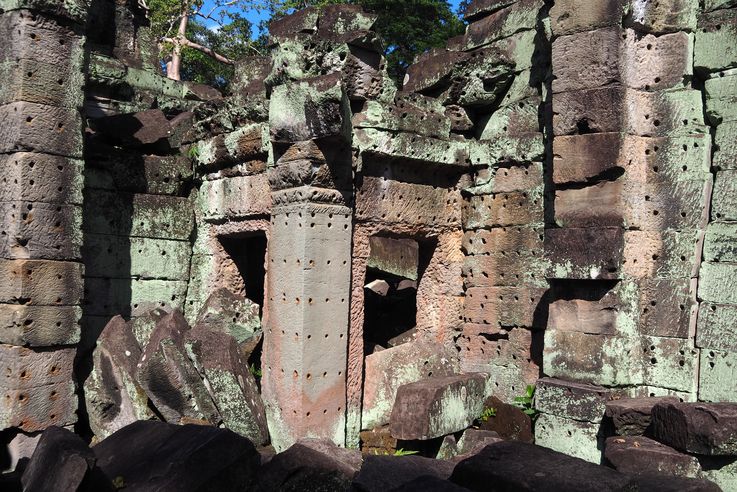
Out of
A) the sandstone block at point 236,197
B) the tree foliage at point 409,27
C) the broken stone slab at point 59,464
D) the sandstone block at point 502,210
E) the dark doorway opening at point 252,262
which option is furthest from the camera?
the tree foliage at point 409,27

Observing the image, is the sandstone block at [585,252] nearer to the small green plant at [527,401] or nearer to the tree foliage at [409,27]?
the small green plant at [527,401]

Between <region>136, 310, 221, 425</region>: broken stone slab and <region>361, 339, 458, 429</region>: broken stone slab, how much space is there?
57.6 inches

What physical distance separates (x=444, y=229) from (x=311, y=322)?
203 cm

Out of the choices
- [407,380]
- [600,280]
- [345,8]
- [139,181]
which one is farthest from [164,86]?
[600,280]

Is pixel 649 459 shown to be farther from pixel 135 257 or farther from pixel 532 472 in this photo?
pixel 135 257

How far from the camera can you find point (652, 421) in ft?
15.6

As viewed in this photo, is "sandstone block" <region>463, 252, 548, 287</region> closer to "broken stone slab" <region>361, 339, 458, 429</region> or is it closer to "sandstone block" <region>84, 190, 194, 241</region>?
"broken stone slab" <region>361, 339, 458, 429</region>

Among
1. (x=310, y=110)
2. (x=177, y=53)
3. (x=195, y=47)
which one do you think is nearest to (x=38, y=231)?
(x=310, y=110)

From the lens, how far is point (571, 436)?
5.34m

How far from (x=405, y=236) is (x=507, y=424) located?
2.12 m

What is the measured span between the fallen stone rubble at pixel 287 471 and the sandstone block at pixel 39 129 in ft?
10.0

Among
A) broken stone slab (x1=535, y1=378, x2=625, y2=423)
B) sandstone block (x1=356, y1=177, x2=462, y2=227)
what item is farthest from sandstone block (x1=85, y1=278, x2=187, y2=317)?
broken stone slab (x1=535, y1=378, x2=625, y2=423)

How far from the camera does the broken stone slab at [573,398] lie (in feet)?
17.1

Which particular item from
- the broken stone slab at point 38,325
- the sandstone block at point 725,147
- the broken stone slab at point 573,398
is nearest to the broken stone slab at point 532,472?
the broken stone slab at point 573,398
